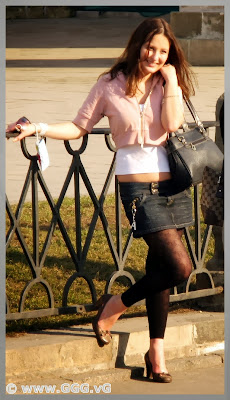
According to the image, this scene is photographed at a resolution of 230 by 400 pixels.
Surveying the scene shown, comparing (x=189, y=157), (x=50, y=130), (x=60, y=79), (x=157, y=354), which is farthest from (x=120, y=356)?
(x=60, y=79)

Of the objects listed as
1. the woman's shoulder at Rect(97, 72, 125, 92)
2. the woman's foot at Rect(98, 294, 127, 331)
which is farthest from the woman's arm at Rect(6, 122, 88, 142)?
the woman's foot at Rect(98, 294, 127, 331)

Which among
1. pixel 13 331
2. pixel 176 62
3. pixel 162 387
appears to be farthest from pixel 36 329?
pixel 176 62

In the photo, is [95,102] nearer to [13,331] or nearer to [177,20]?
[13,331]

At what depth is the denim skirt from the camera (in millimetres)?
4082

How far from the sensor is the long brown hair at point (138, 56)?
4047 mm

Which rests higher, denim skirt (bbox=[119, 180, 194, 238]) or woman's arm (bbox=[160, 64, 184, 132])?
woman's arm (bbox=[160, 64, 184, 132])

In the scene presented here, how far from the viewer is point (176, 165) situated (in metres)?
4.06

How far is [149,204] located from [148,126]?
0.36 meters

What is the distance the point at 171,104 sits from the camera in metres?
4.05

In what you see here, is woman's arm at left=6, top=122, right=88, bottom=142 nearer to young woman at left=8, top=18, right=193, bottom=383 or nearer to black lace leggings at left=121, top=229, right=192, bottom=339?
young woman at left=8, top=18, right=193, bottom=383

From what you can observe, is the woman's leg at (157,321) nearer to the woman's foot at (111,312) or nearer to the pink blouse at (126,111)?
the woman's foot at (111,312)

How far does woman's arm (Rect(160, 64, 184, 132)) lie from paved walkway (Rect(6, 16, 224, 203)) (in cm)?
343

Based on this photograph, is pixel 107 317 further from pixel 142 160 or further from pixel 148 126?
pixel 148 126

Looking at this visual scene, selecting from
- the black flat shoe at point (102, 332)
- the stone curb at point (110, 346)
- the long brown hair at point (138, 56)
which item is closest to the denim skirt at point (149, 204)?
the long brown hair at point (138, 56)
